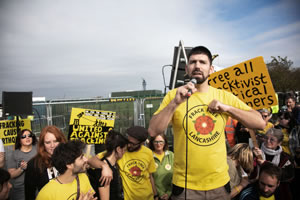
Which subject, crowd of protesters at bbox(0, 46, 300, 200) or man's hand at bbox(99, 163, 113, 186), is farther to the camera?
man's hand at bbox(99, 163, 113, 186)

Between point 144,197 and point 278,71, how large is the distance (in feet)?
63.7

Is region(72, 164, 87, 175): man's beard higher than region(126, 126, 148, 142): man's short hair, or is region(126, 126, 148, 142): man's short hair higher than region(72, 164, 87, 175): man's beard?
region(126, 126, 148, 142): man's short hair

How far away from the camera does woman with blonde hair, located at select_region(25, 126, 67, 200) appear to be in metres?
2.36

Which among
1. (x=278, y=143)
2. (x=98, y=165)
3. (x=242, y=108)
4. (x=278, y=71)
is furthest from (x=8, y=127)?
(x=278, y=71)

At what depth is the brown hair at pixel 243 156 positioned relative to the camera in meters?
2.79

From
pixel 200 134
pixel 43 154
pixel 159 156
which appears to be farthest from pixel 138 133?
pixel 200 134


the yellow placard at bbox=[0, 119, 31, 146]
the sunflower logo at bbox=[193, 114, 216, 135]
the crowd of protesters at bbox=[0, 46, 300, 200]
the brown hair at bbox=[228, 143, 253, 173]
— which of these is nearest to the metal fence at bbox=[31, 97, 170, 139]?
the yellow placard at bbox=[0, 119, 31, 146]

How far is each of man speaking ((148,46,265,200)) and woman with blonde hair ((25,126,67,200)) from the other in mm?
1549

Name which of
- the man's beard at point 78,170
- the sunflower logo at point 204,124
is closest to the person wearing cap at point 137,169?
the man's beard at point 78,170

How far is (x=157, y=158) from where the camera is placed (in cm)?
338

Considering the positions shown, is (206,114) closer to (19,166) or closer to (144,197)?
(144,197)

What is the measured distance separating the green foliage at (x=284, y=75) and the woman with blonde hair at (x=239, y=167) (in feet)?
57.7

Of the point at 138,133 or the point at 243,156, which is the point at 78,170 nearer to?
the point at 138,133

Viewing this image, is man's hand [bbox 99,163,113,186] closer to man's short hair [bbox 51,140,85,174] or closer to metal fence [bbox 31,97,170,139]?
man's short hair [bbox 51,140,85,174]
